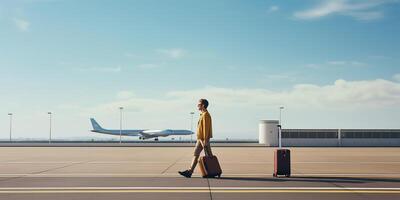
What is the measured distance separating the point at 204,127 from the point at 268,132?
44.5 meters

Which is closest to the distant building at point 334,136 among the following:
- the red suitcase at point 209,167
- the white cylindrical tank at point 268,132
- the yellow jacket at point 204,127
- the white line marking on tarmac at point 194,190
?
the white cylindrical tank at point 268,132

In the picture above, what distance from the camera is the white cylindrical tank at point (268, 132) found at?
54750 mm

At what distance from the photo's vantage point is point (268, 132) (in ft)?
181

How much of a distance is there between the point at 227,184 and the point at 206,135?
175cm

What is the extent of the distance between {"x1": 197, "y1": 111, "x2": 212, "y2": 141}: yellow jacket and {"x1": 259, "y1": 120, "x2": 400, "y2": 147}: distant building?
4443 cm

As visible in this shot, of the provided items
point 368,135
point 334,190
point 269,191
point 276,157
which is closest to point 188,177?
point 276,157

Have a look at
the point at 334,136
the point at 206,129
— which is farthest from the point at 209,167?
the point at 334,136

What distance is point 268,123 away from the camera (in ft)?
184

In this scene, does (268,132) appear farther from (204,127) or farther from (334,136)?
(204,127)

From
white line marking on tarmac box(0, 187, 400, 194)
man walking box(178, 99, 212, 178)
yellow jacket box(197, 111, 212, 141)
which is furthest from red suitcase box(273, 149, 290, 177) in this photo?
white line marking on tarmac box(0, 187, 400, 194)

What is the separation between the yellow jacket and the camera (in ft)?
38.0

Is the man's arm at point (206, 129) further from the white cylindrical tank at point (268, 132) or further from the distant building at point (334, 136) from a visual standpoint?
the distant building at point (334, 136)

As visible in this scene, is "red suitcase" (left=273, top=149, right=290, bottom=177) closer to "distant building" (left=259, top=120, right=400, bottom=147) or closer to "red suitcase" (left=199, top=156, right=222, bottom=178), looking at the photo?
"red suitcase" (left=199, top=156, right=222, bottom=178)

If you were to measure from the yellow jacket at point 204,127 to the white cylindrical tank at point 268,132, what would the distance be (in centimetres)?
4334
